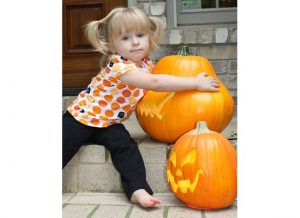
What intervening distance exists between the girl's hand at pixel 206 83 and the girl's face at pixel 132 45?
34cm

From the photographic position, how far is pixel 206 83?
5.50 feet

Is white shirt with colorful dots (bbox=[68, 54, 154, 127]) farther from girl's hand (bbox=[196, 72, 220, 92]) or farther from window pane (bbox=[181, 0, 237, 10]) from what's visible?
window pane (bbox=[181, 0, 237, 10])

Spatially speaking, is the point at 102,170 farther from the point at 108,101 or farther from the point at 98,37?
the point at 98,37

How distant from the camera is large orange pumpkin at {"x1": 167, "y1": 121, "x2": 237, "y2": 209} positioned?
148cm

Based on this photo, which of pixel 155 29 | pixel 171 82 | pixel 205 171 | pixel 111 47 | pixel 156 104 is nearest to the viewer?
pixel 205 171

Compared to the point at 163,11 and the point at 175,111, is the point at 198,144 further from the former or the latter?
the point at 163,11

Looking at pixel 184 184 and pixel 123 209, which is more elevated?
pixel 184 184

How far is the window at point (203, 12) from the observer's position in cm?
287

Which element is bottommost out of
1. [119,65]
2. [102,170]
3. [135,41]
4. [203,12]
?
[102,170]

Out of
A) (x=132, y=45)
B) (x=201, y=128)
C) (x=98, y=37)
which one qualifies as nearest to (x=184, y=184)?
(x=201, y=128)

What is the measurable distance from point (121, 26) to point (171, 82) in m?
0.39

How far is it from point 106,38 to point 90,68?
1.06m

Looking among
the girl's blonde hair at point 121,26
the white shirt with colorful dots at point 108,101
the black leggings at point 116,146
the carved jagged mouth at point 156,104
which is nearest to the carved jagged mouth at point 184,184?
the black leggings at point 116,146
